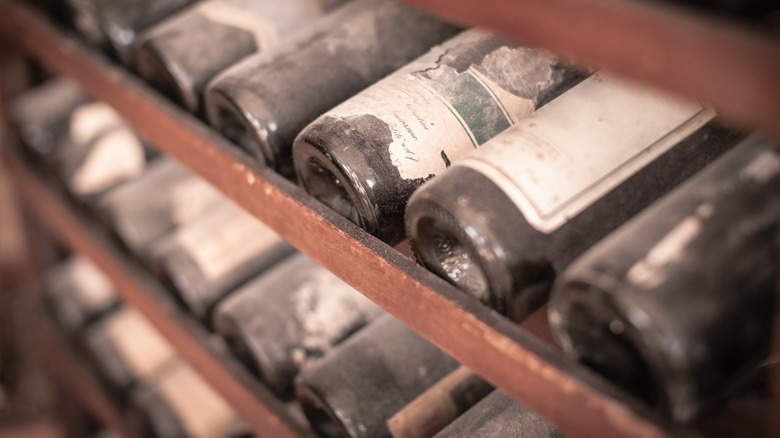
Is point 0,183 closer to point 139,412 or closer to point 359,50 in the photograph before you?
point 139,412

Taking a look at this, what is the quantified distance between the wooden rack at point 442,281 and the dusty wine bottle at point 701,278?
31mm

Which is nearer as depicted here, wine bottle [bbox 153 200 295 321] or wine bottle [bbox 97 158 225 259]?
wine bottle [bbox 153 200 295 321]

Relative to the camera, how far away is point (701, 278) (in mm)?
379

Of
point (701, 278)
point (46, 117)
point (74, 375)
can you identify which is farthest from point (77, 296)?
point (701, 278)

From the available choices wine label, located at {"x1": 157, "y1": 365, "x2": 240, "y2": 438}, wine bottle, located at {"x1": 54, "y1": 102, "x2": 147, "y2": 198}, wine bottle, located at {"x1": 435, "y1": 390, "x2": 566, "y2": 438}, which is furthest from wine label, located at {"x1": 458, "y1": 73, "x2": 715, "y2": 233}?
wine bottle, located at {"x1": 54, "y1": 102, "x2": 147, "y2": 198}

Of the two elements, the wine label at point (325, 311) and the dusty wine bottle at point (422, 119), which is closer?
the dusty wine bottle at point (422, 119)

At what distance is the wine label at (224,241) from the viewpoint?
0.98 metres

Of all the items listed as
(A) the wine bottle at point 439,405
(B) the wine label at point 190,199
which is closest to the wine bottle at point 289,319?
(A) the wine bottle at point 439,405

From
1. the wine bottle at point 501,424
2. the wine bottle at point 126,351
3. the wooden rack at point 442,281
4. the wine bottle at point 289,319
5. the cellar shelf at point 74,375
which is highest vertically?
the wooden rack at point 442,281

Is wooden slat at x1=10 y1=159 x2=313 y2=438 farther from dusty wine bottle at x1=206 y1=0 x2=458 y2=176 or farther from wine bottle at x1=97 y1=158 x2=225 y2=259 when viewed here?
dusty wine bottle at x1=206 y1=0 x2=458 y2=176

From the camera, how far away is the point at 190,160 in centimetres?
79

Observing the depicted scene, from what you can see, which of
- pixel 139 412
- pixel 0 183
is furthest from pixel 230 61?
pixel 0 183

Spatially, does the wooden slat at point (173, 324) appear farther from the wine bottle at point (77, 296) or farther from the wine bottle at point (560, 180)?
the wine bottle at point (560, 180)

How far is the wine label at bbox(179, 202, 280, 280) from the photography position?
0.98 meters
